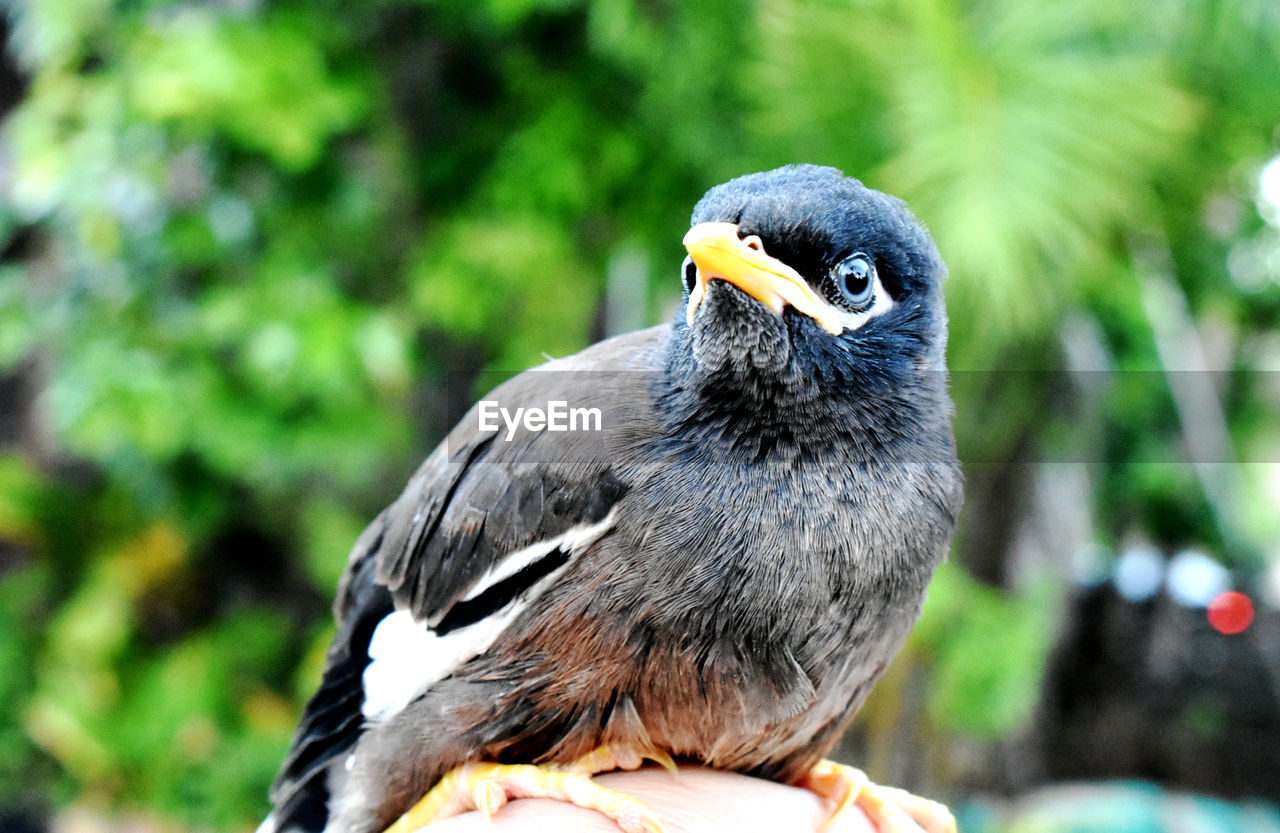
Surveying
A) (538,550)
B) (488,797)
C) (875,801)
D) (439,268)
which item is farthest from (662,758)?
(439,268)

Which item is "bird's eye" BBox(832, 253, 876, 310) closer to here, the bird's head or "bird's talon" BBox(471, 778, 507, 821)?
the bird's head

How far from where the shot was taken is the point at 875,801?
1.75m

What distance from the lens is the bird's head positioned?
1284 mm

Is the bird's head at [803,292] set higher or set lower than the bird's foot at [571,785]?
higher

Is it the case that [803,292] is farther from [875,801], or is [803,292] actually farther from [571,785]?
[875,801]

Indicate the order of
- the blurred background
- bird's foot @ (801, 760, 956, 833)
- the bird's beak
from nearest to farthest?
the bird's beak, bird's foot @ (801, 760, 956, 833), the blurred background

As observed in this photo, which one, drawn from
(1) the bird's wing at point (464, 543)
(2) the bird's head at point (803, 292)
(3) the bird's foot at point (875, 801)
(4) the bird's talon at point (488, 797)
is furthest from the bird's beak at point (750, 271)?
(3) the bird's foot at point (875, 801)

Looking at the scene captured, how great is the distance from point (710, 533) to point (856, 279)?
0.41m

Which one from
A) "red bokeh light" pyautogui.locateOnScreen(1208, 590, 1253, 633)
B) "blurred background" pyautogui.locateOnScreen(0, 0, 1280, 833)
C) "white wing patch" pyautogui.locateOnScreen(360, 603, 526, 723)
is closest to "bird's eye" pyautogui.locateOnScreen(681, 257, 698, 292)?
"white wing patch" pyautogui.locateOnScreen(360, 603, 526, 723)

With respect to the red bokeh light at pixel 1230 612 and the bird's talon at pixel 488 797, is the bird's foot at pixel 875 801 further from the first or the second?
the red bokeh light at pixel 1230 612

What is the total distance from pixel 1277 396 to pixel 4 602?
6878 millimetres

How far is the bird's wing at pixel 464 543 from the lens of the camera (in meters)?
1.40

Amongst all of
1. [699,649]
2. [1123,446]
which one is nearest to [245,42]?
[699,649]

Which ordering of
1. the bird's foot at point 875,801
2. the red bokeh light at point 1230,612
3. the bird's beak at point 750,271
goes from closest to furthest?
the bird's beak at point 750,271 < the bird's foot at point 875,801 < the red bokeh light at point 1230,612
